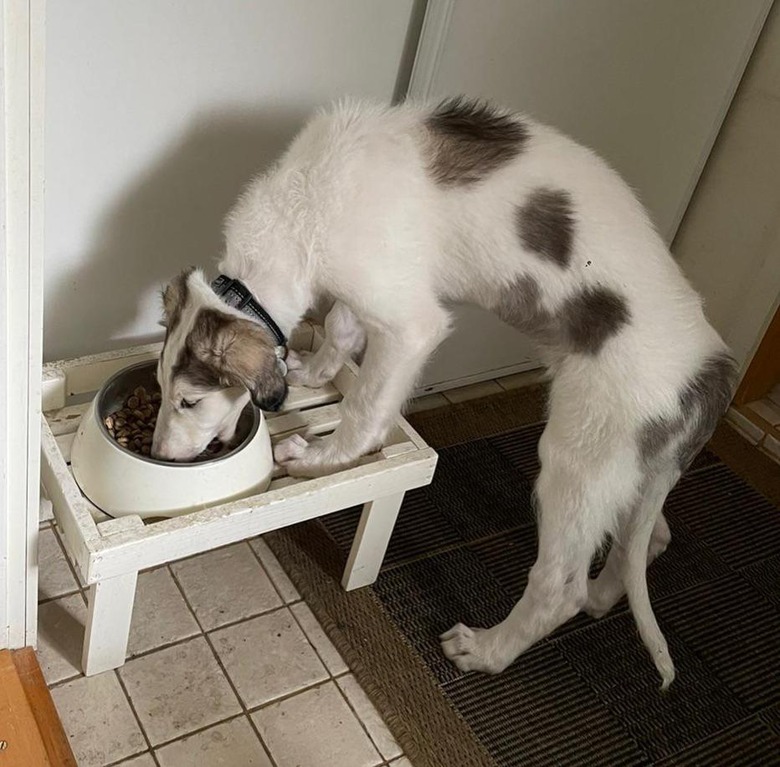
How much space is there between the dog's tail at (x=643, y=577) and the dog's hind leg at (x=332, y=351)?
687 mm

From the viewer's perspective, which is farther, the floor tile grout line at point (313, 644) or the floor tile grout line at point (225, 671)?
the floor tile grout line at point (313, 644)

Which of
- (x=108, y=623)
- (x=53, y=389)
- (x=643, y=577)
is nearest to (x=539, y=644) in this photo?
(x=643, y=577)

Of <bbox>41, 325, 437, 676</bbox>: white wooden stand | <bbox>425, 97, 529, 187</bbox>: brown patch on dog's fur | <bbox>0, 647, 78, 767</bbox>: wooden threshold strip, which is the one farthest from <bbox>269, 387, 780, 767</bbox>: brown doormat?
<bbox>425, 97, 529, 187</bbox>: brown patch on dog's fur

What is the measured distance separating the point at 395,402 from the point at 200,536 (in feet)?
1.48

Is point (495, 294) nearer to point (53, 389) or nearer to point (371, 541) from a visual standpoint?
point (371, 541)

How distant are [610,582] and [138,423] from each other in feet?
3.41

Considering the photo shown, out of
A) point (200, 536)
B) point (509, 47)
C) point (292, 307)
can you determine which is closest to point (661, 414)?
point (292, 307)

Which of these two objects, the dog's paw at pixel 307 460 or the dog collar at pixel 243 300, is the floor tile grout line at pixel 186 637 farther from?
the dog collar at pixel 243 300

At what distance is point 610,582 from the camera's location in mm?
1898

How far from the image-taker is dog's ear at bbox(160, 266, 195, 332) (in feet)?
5.08

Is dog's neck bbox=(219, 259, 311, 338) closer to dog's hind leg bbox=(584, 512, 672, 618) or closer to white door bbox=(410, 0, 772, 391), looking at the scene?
white door bbox=(410, 0, 772, 391)

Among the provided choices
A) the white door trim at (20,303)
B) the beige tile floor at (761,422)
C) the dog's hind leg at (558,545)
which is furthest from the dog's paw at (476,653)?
the beige tile floor at (761,422)

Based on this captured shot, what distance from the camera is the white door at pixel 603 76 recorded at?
1.89 meters

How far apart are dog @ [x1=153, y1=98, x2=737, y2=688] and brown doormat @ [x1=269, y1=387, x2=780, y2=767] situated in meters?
0.21
